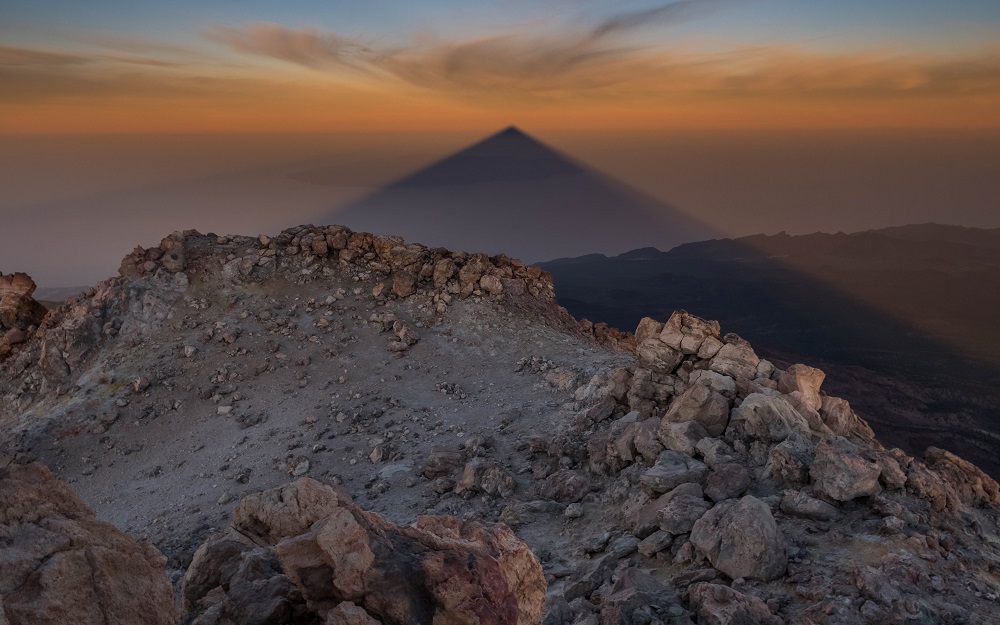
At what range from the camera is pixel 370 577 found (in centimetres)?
618

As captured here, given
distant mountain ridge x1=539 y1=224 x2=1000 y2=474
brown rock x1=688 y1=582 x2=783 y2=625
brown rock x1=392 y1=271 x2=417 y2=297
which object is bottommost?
distant mountain ridge x1=539 y1=224 x2=1000 y2=474

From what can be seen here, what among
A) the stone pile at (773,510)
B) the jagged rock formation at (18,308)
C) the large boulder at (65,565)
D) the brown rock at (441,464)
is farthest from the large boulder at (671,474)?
the jagged rock formation at (18,308)

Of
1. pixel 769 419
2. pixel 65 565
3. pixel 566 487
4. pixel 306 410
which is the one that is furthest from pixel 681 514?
pixel 306 410

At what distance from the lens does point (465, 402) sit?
68.0 feet

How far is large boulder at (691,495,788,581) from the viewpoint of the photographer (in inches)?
381

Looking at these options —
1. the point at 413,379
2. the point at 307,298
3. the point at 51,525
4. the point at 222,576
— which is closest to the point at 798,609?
the point at 222,576

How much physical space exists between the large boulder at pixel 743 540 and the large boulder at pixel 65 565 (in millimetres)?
8117

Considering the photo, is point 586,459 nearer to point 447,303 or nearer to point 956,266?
point 447,303

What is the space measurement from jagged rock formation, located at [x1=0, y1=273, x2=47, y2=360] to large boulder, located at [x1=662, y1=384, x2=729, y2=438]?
94.9 feet

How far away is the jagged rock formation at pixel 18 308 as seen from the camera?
27.8 meters

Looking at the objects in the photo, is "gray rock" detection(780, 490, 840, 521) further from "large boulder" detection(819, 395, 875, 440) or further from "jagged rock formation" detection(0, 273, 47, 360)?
"jagged rock formation" detection(0, 273, 47, 360)

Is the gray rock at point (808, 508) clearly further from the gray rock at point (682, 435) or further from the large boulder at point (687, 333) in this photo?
the large boulder at point (687, 333)

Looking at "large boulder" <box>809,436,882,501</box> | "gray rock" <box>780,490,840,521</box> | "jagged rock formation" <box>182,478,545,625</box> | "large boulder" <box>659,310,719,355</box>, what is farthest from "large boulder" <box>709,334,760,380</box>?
"jagged rock formation" <box>182,478,545,625</box>

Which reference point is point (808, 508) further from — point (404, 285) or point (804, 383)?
point (404, 285)
